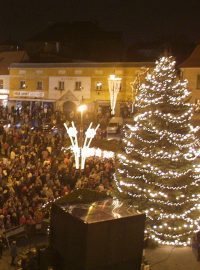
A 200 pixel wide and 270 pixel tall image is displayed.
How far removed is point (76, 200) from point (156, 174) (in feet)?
17.8

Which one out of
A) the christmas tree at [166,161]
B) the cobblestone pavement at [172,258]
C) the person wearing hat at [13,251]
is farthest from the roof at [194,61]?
the person wearing hat at [13,251]

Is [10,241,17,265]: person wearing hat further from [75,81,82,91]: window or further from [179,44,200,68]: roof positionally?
[75,81,82,91]: window

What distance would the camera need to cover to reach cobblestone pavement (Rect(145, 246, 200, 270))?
1409 centimetres

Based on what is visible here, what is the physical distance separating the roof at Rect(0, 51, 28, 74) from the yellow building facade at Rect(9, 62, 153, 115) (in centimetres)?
276

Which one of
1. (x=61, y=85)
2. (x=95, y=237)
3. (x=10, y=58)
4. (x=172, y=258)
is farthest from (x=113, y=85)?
(x=10, y=58)

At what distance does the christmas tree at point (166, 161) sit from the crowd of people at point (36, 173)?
10.7 feet

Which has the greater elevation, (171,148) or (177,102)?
(177,102)

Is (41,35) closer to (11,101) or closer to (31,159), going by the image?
(11,101)

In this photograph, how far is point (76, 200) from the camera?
33.5ft

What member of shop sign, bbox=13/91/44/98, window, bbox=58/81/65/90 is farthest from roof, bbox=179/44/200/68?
shop sign, bbox=13/91/44/98

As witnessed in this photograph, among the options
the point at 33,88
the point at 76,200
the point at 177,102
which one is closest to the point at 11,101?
the point at 33,88

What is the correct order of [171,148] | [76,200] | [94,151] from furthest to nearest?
[94,151] → [171,148] → [76,200]

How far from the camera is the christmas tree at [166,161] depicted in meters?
15.0

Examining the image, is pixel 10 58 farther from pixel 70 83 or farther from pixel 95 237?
pixel 95 237
